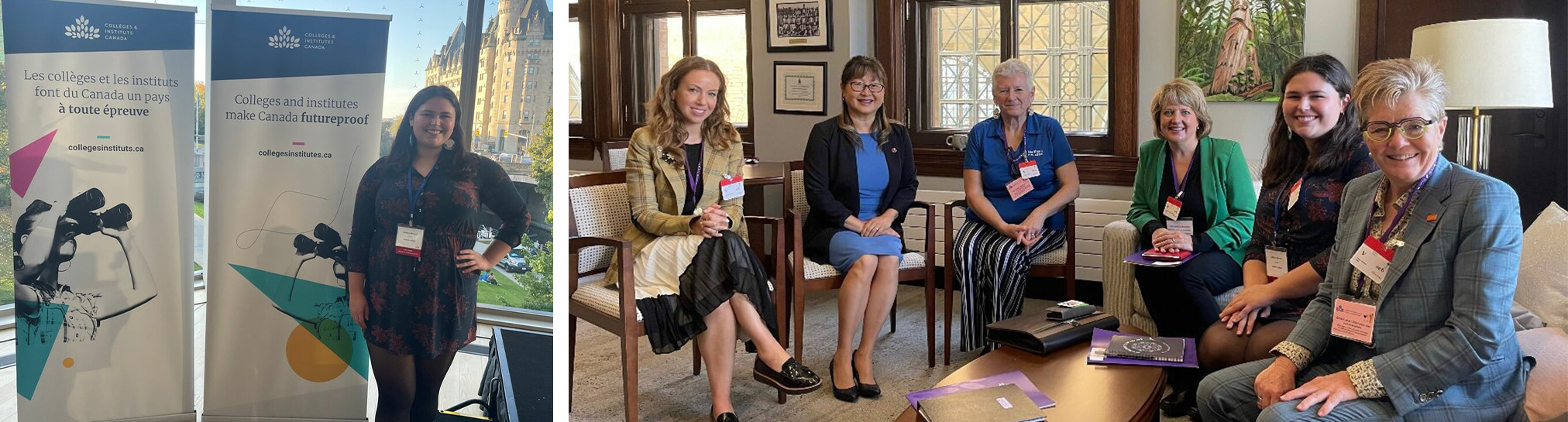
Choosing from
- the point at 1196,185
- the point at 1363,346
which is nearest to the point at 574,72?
the point at 1196,185

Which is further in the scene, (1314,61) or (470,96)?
(1314,61)

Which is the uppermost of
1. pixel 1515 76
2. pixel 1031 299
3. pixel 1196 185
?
pixel 1515 76

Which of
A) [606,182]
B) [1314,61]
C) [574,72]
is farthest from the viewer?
[574,72]

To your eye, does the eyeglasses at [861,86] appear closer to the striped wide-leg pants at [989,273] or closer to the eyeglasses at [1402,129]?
the striped wide-leg pants at [989,273]

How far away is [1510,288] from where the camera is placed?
195 centimetres

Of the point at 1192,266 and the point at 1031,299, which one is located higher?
the point at 1192,266

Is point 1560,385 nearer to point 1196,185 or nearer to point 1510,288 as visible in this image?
point 1510,288

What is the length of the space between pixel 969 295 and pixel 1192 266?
2.85 feet

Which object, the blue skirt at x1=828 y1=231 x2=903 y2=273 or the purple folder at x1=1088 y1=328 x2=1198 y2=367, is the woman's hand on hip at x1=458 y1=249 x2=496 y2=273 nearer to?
the purple folder at x1=1088 y1=328 x2=1198 y2=367

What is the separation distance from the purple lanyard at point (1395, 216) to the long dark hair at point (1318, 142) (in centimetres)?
74

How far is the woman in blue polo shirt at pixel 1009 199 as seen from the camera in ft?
12.6

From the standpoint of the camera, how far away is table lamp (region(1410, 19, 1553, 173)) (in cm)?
321

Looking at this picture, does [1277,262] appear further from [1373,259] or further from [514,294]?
[514,294]

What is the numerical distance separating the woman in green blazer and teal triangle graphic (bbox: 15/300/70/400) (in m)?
2.71
